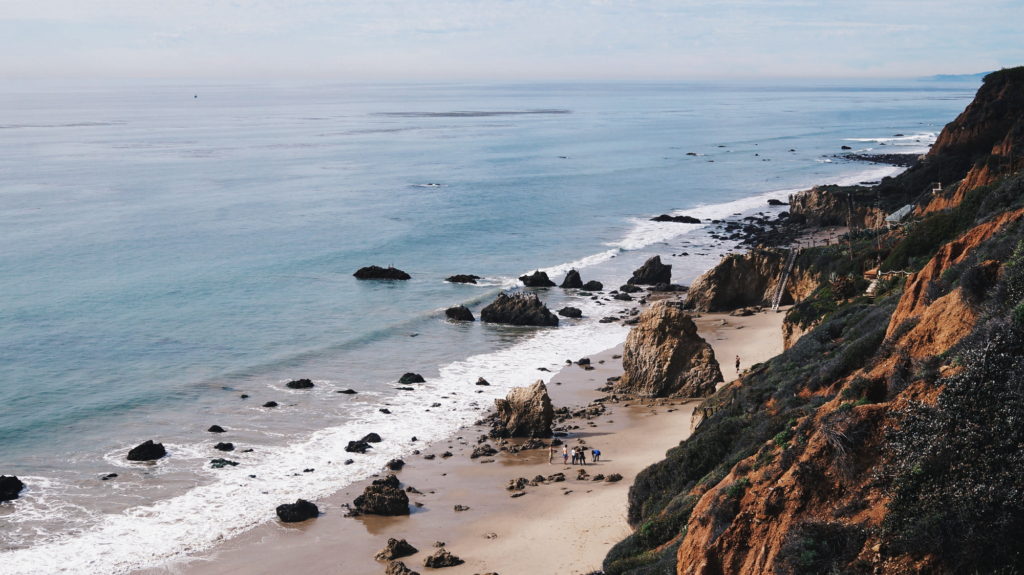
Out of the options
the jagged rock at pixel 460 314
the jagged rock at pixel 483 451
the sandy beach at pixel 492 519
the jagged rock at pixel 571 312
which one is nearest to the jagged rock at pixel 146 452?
the sandy beach at pixel 492 519

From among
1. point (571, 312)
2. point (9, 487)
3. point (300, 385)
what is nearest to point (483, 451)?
point (300, 385)

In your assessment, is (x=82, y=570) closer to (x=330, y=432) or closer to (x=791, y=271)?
(x=330, y=432)

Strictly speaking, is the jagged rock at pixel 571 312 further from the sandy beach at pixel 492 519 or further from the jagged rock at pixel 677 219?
the jagged rock at pixel 677 219

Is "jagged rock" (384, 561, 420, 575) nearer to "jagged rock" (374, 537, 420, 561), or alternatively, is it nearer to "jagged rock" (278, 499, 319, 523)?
"jagged rock" (374, 537, 420, 561)

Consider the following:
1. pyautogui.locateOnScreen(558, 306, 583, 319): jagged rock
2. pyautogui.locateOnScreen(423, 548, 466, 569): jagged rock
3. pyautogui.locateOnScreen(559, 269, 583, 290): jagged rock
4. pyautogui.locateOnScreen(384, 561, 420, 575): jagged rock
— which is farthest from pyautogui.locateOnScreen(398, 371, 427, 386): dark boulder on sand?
pyautogui.locateOnScreen(559, 269, 583, 290): jagged rock

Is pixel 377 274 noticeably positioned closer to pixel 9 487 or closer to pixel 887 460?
pixel 9 487
